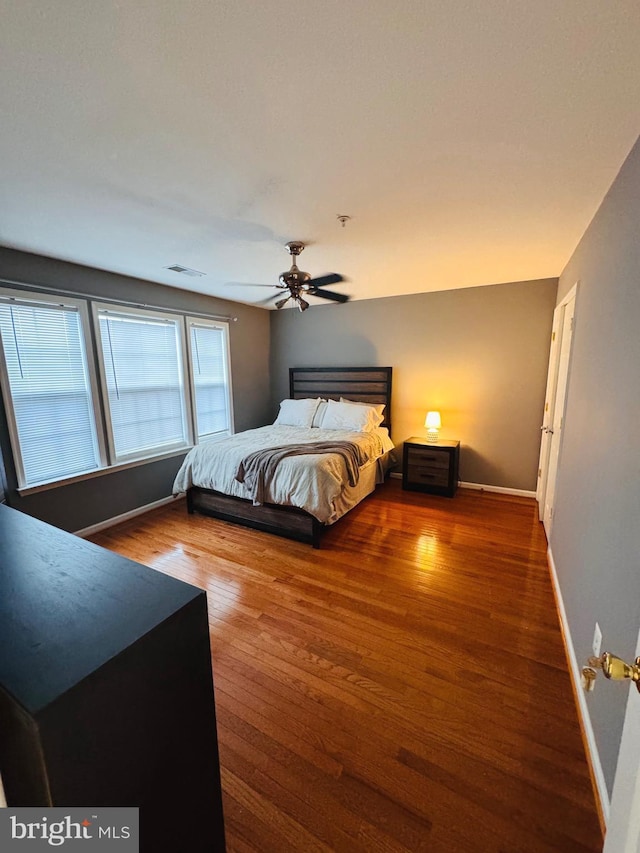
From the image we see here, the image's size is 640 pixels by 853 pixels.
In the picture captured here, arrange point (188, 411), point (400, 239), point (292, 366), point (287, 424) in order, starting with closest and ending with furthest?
1. point (400, 239)
2. point (188, 411)
3. point (287, 424)
4. point (292, 366)

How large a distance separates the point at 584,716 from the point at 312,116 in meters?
2.66

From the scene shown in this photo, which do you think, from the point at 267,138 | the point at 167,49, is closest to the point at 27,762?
the point at 167,49

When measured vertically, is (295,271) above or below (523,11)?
below

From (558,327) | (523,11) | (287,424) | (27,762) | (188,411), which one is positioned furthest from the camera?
(287,424)

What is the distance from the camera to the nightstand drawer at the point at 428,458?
3.93 meters

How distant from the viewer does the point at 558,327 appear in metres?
3.23

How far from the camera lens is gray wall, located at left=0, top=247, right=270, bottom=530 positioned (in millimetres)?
2748

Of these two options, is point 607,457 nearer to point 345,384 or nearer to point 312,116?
point 312,116

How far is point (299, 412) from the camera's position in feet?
15.2

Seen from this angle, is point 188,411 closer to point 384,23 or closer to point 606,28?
point 384,23

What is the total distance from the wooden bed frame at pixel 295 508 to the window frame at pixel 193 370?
2.89 ft

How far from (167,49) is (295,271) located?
1.57 meters

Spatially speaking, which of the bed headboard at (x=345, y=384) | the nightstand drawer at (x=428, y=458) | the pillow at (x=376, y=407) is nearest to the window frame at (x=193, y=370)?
the bed headboard at (x=345, y=384)

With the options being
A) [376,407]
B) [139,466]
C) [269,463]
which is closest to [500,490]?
[376,407]
